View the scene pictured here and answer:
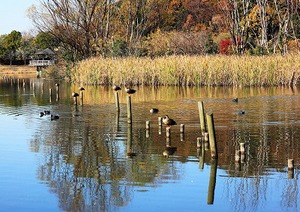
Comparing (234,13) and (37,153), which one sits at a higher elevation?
(234,13)

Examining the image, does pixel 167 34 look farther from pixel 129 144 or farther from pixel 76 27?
pixel 129 144

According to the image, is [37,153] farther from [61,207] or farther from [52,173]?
[61,207]

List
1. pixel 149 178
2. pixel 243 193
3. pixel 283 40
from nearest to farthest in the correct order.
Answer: pixel 243 193
pixel 149 178
pixel 283 40

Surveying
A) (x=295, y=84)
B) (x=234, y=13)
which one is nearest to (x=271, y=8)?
(x=234, y=13)

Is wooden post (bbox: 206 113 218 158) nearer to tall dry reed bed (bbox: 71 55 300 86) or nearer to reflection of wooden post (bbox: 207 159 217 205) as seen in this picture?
reflection of wooden post (bbox: 207 159 217 205)

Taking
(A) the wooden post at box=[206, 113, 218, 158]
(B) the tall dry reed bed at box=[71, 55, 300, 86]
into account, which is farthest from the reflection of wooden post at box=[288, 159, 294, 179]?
(B) the tall dry reed bed at box=[71, 55, 300, 86]

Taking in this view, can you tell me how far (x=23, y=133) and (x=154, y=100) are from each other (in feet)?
32.8

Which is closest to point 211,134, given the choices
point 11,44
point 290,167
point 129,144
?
point 290,167

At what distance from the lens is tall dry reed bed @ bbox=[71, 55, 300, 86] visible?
110 ft

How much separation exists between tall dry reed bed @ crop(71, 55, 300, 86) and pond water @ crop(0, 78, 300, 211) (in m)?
10.8

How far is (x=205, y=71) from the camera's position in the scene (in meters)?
34.8

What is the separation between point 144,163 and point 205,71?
22.5 meters

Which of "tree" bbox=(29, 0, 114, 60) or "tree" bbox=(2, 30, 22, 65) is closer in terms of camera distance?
"tree" bbox=(29, 0, 114, 60)

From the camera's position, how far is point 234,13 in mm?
48250
